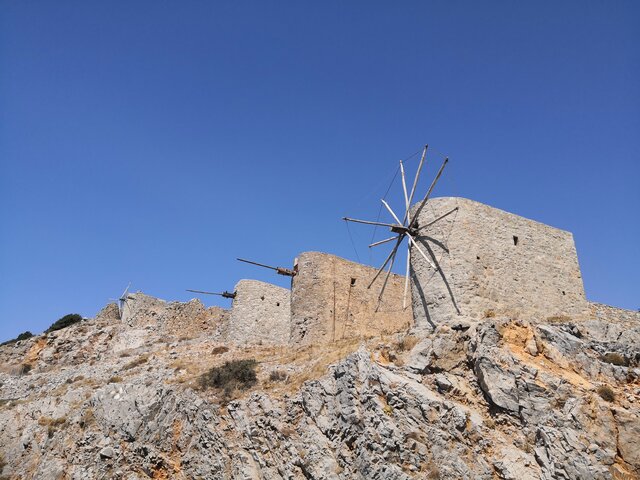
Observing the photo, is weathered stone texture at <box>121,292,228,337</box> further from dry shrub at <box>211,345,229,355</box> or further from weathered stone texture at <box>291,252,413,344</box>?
weathered stone texture at <box>291,252,413,344</box>

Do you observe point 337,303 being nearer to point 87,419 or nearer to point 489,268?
point 489,268

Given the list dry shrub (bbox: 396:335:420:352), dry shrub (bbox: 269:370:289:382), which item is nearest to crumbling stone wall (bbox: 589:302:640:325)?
dry shrub (bbox: 396:335:420:352)

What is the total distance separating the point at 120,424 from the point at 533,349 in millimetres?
14744

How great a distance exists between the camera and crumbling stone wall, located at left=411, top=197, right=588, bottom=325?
16625mm

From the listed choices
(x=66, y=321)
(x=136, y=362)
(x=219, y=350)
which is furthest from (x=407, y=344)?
(x=66, y=321)

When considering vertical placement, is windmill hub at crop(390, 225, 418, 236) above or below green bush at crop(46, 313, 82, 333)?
below

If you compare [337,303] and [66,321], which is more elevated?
[66,321]

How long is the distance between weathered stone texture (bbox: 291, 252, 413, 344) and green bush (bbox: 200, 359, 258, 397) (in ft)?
15.0

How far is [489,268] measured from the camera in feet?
56.4

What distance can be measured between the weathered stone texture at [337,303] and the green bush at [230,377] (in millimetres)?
4572

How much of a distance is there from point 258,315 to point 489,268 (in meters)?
15.6

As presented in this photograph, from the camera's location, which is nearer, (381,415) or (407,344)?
(381,415)

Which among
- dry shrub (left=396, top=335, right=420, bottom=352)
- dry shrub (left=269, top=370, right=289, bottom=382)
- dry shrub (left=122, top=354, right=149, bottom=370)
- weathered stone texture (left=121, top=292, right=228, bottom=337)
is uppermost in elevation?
weathered stone texture (left=121, top=292, right=228, bottom=337)

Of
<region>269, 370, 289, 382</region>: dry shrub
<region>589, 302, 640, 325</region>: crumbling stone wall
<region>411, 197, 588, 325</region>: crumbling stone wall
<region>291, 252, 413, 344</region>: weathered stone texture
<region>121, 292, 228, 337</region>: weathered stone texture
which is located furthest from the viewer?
<region>121, 292, 228, 337</region>: weathered stone texture
